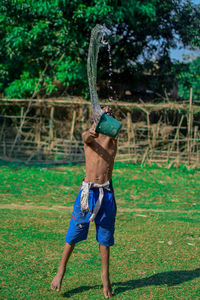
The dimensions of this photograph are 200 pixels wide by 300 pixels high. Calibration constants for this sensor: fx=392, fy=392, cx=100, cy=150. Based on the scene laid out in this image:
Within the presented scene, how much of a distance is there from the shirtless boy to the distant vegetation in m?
9.29

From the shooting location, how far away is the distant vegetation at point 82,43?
1296 centimetres

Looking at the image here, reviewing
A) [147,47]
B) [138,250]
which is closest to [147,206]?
[138,250]

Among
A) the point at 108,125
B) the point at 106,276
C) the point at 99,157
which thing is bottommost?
the point at 106,276

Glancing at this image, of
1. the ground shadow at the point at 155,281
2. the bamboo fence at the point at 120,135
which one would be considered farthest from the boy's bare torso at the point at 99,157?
the bamboo fence at the point at 120,135

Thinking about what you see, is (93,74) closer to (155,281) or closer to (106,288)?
(106,288)

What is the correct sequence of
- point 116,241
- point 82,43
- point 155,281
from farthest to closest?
point 82,43, point 116,241, point 155,281

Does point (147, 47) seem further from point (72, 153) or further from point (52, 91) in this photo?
point (72, 153)

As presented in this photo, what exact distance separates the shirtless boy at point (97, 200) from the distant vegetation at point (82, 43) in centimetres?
929

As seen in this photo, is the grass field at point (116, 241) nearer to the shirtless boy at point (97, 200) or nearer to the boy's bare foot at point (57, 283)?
the boy's bare foot at point (57, 283)

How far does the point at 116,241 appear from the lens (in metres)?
5.65

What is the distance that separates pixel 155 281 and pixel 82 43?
419 inches

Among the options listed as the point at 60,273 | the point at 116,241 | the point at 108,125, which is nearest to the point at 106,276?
the point at 60,273

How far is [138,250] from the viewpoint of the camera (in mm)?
5273

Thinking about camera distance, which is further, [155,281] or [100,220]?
[155,281]
